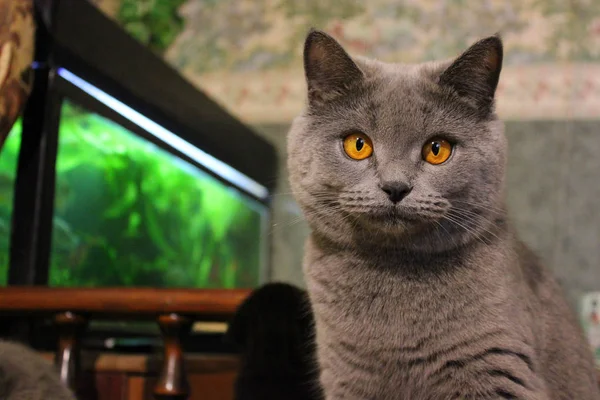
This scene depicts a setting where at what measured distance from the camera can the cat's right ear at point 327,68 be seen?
102 cm

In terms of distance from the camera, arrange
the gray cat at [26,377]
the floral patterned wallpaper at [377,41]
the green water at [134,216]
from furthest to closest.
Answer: the floral patterned wallpaper at [377,41], the green water at [134,216], the gray cat at [26,377]

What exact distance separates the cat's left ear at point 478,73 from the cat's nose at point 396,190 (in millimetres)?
184

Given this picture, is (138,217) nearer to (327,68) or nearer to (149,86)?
(149,86)

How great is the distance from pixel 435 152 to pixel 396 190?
10cm

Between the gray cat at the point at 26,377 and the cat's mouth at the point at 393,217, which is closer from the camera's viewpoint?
the cat's mouth at the point at 393,217

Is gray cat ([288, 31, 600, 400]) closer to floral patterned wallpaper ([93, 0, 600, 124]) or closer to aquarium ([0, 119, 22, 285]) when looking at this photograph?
aquarium ([0, 119, 22, 285])

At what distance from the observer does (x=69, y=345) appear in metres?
1.30

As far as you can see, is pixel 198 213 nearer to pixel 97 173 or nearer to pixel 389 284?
pixel 97 173

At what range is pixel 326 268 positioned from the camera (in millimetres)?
1070

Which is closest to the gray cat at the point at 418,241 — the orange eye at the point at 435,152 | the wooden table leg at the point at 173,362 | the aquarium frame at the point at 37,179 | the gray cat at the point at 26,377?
the orange eye at the point at 435,152

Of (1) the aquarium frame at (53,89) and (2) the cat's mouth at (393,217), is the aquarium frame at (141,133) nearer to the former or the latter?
(1) the aquarium frame at (53,89)

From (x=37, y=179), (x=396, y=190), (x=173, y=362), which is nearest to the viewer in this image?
(x=396, y=190)

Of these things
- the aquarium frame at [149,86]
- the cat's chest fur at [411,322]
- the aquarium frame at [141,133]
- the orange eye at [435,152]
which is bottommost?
the cat's chest fur at [411,322]

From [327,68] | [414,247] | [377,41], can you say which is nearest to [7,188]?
[327,68]
